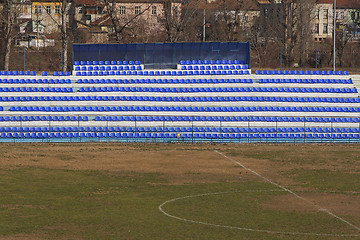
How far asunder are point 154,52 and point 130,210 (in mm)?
41386

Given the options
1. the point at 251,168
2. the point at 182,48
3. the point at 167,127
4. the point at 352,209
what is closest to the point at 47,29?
the point at 182,48

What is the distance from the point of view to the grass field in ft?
83.4

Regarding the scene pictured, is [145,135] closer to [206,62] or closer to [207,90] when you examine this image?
[207,90]

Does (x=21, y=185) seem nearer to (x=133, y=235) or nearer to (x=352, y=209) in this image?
(x=133, y=235)

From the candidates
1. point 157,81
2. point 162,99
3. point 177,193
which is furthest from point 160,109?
point 177,193

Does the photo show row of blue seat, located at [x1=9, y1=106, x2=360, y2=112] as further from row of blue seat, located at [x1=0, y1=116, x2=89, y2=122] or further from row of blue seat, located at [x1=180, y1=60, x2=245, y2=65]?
row of blue seat, located at [x1=180, y1=60, x2=245, y2=65]

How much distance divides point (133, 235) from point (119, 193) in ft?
31.1

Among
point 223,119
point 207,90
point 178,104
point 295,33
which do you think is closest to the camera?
point 223,119

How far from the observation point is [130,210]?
2909 cm

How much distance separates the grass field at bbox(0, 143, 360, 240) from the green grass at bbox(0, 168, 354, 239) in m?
0.04

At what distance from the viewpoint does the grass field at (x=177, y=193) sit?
2542 centimetres

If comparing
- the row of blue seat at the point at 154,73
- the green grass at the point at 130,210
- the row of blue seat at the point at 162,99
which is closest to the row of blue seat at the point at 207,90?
the row of blue seat at the point at 162,99

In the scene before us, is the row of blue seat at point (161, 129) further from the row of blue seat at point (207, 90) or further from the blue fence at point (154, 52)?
the blue fence at point (154, 52)

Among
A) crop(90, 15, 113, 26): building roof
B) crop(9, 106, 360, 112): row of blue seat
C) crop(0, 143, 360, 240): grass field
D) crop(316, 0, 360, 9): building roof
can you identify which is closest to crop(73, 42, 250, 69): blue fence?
crop(9, 106, 360, 112): row of blue seat
